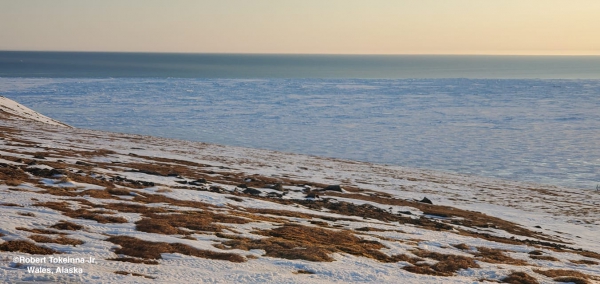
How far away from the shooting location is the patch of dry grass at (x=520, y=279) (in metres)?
15.6

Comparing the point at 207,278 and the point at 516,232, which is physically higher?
the point at 207,278

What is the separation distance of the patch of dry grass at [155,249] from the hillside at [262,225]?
5cm

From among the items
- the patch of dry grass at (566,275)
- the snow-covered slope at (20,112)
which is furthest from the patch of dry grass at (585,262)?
the snow-covered slope at (20,112)

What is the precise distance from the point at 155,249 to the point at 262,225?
5.19 metres

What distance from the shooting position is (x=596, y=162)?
52.3 meters

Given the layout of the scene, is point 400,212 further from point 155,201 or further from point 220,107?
point 220,107

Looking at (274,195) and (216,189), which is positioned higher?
(216,189)

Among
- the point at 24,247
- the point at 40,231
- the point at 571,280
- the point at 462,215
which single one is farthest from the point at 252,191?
the point at 24,247

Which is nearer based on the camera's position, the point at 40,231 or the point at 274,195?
the point at 40,231

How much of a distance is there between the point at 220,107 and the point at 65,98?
26.9 m

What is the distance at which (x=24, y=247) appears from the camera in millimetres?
13234

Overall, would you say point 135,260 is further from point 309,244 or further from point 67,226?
point 309,244

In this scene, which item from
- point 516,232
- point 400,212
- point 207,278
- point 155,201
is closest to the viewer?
point 207,278

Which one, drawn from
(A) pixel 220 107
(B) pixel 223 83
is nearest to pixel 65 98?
(A) pixel 220 107
